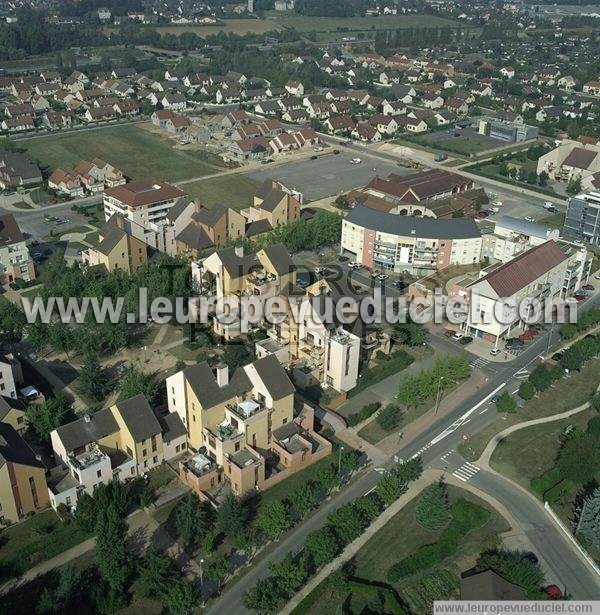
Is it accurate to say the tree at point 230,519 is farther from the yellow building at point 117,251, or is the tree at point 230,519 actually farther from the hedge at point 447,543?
the yellow building at point 117,251

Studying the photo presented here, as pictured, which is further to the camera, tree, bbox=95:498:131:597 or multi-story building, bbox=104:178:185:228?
multi-story building, bbox=104:178:185:228

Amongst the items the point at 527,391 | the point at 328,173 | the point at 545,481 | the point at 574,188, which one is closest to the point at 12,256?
the point at 527,391

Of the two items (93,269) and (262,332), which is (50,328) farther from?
(262,332)

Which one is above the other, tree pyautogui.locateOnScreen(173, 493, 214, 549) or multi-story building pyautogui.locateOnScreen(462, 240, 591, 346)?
multi-story building pyautogui.locateOnScreen(462, 240, 591, 346)

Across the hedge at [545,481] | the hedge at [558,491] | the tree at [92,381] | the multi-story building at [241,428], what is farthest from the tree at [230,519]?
the hedge at [558,491]

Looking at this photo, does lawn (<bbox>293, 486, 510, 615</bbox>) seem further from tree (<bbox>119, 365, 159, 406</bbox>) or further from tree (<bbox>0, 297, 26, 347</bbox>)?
tree (<bbox>0, 297, 26, 347</bbox>)

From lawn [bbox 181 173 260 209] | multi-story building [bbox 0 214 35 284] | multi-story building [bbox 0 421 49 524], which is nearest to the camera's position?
multi-story building [bbox 0 421 49 524]

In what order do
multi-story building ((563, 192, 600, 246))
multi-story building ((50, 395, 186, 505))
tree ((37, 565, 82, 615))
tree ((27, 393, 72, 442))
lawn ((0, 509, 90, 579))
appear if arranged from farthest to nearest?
Answer: multi-story building ((563, 192, 600, 246)), tree ((27, 393, 72, 442)), multi-story building ((50, 395, 186, 505)), lawn ((0, 509, 90, 579)), tree ((37, 565, 82, 615))

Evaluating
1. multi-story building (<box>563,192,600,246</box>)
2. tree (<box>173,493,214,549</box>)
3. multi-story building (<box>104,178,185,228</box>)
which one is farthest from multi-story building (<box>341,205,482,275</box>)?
tree (<box>173,493,214,549</box>)
